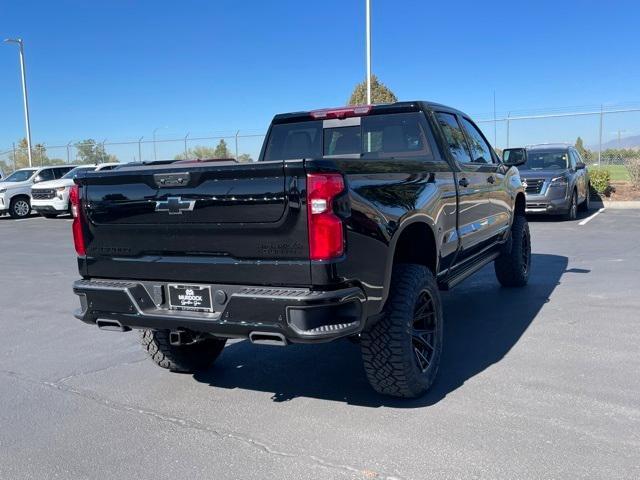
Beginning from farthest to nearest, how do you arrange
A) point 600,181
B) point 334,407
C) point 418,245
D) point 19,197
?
1. point 19,197
2. point 600,181
3. point 418,245
4. point 334,407

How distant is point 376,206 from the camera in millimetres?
3564

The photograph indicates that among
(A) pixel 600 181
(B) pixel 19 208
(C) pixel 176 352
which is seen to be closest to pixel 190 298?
(C) pixel 176 352

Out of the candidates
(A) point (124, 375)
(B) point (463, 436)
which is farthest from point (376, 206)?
(A) point (124, 375)

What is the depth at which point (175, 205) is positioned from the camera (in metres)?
3.53

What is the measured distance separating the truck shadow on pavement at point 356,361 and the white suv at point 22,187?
17.5 m

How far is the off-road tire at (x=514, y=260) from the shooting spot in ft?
23.0

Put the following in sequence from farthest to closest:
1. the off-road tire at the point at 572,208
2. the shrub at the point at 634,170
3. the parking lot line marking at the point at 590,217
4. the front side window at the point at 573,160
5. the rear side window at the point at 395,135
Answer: the shrub at the point at 634,170, the front side window at the point at 573,160, the off-road tire at the point at 572,208, the parking lot line marking at the point at 590,217, the rear side window at the point at 395,135

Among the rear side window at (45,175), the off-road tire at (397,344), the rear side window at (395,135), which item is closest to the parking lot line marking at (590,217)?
the rear side window at (395,135)

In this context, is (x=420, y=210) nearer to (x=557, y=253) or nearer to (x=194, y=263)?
(x=194, y=263)

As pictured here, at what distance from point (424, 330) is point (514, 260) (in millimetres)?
3245

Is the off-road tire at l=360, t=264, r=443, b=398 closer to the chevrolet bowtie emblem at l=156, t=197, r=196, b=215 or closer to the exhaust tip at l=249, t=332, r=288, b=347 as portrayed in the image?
the exhaust tip at l=249, t=332, r=288, b=347

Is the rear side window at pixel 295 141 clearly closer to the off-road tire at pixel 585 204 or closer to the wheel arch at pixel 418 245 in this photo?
the wheel arch at pixel 418 245

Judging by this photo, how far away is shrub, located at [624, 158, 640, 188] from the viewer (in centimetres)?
1794

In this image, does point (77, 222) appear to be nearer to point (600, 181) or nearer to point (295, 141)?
point (295, 141)
